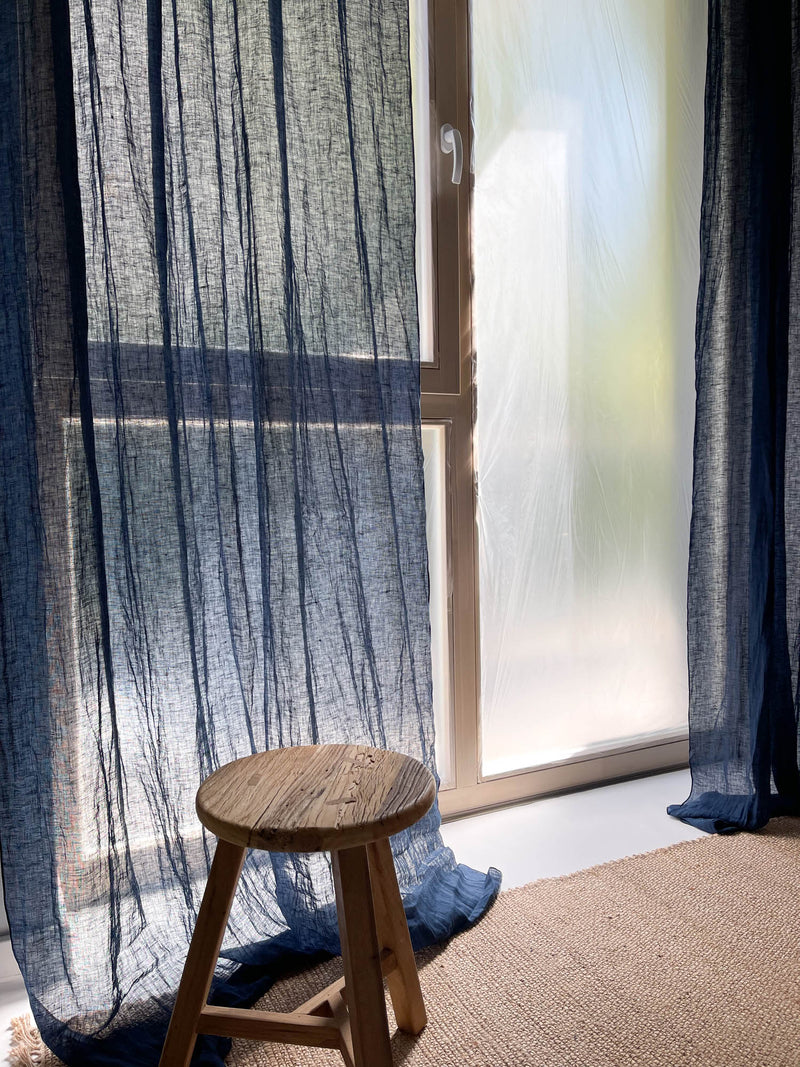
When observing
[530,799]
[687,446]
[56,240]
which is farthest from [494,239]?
[530,799]

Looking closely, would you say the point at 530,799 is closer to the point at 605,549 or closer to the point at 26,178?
the point at 605,549

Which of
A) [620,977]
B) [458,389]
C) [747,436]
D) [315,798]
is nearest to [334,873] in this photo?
[315,798]

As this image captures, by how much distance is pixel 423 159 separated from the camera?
69.9 inches

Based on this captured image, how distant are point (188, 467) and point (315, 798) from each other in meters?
0.62

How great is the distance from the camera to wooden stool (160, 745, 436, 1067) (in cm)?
95

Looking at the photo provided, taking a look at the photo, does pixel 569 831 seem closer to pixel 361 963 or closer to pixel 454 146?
pixel 361 963

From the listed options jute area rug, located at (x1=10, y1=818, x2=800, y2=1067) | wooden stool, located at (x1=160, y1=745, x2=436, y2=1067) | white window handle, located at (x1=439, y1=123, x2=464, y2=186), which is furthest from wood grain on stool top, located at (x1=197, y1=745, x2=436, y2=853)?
white window handle, located at (x1=439, y1=123, x2=464, y2=186)

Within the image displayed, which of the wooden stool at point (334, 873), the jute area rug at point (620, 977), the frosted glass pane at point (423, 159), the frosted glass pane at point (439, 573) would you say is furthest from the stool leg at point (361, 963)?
the frosted glass pane at point (423, 159)

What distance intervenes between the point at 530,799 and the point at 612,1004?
0.77m

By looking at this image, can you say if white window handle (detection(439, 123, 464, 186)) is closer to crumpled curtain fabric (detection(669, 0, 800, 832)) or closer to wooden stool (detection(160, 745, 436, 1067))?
crumpled curtain fabric (detection(669, 0, 800, 832))

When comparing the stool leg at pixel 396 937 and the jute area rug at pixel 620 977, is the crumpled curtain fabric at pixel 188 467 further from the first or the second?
the stool leg at pixel 396 937

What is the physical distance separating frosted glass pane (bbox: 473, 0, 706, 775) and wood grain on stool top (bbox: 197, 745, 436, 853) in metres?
0.86

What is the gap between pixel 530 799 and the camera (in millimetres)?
2055

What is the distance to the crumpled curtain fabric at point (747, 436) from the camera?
193 cm
